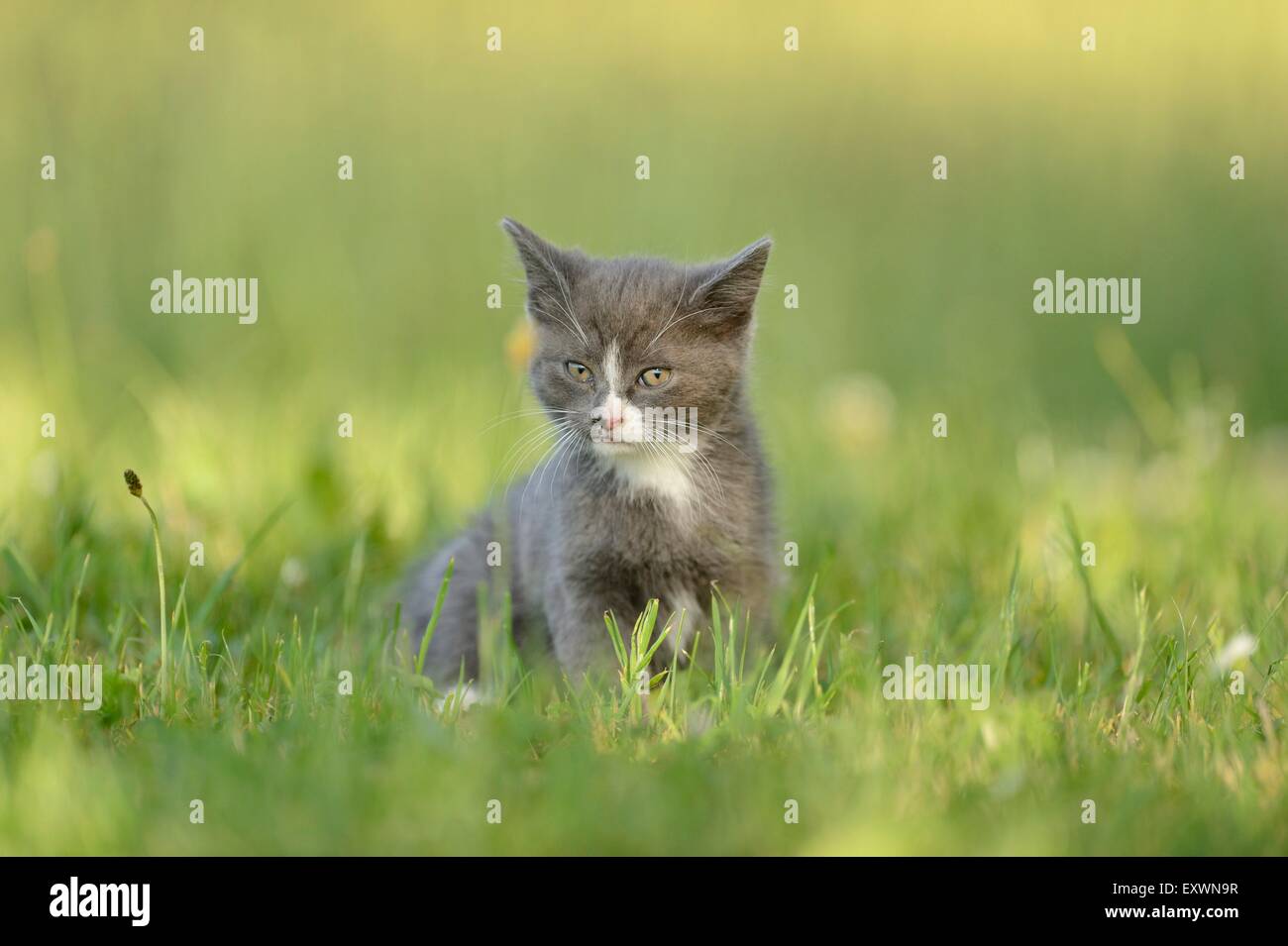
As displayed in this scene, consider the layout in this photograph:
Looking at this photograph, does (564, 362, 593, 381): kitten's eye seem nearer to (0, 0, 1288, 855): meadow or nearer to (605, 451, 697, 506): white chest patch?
(605, 451, 697, 506): white chest patch

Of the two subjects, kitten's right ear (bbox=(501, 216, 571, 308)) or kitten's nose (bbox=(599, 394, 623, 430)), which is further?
kitten's right ear (bbox=(501, 216, 571, 308))

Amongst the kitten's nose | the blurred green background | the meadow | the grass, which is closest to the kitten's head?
the kitten's nose

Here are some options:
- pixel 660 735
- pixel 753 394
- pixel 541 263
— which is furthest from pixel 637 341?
pixel 660 735

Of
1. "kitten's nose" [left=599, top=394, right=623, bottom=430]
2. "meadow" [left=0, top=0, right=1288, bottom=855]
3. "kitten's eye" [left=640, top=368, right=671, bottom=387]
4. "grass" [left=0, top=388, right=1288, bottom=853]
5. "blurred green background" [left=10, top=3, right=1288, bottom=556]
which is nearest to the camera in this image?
"grass" [left=0, top=388, right=1288, bottom=853]

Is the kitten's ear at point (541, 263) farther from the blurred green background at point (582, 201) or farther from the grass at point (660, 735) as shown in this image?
the blurred green background at point (582, 201)

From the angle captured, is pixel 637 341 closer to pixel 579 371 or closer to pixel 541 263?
pixel 579 371

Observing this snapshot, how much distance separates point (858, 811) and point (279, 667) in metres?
1.52

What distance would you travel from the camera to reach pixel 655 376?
12.2 ft

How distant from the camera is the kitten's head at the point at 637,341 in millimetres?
3697

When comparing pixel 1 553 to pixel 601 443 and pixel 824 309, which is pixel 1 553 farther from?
pixel 824 309

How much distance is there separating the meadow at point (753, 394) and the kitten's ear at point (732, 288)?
11.1 inches

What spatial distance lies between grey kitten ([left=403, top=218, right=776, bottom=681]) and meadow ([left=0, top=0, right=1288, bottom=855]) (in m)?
0.20

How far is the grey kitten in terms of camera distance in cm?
372

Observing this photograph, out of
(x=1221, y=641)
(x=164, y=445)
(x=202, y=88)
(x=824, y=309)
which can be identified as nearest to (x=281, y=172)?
(x=202, y=88)
